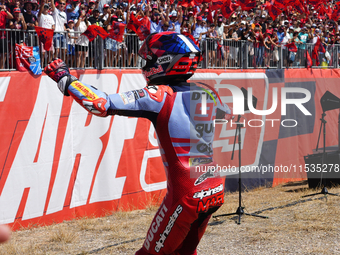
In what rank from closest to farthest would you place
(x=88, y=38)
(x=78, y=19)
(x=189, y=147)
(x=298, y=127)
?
(x=189, y=147)
(x=88, y=38)
(x=78, y=19)
(x=298, y=127)

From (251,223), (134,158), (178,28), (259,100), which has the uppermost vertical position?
(178,28)

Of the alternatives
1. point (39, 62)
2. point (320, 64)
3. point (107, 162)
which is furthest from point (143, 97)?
point (320, 64)

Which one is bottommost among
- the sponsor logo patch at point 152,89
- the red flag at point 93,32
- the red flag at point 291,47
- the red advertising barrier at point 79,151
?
the red advertising barrier at point 79,151

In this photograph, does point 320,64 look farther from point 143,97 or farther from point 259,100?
point 143,97

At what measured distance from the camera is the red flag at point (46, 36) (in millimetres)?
7564

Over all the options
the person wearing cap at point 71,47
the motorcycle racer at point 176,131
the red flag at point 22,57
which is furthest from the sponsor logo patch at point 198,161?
the person wearing cap at point 71,47

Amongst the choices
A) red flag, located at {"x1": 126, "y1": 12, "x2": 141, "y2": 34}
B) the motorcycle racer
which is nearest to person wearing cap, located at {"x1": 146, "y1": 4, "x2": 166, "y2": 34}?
red flag, located at {"x1": 126, "y1": 12, "x2": 141, "y2": 34}

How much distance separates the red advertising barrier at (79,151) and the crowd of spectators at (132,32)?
458 mm

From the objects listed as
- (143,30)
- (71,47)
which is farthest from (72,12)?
(71,47)

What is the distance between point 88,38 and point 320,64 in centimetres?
870

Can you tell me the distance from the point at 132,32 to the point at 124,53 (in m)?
1.62

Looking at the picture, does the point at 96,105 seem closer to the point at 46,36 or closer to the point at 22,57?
the point at 22,57

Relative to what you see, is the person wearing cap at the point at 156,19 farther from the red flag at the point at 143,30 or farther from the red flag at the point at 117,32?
the red flag at the point at 117,32

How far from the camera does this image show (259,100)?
453 inches
